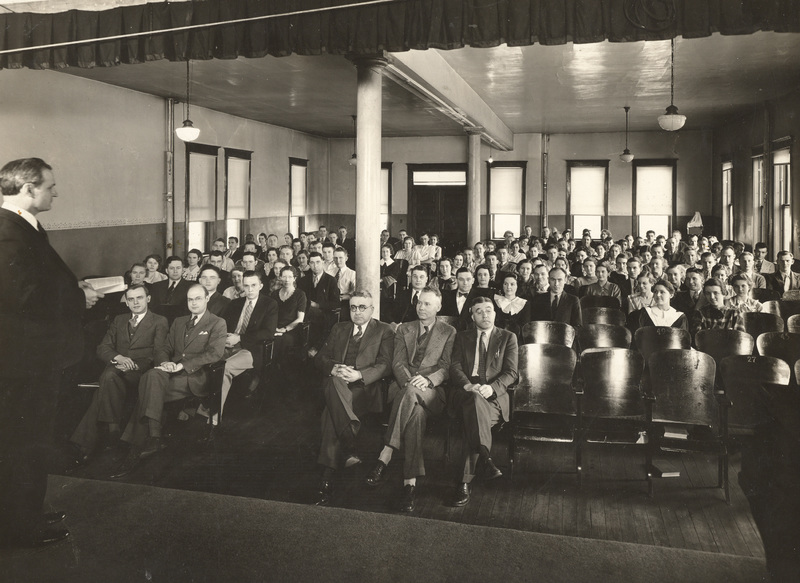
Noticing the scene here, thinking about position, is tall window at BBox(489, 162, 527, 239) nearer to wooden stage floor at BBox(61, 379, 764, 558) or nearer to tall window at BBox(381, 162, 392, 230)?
tall window at BBox(381, 162, 392, 230)

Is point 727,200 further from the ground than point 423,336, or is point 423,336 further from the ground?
point 727,200

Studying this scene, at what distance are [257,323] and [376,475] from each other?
2328mm

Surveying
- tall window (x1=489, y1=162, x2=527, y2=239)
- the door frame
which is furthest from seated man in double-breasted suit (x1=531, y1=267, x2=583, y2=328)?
the door frame

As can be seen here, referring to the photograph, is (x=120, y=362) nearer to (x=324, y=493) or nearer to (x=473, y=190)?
(x=324, y=493)

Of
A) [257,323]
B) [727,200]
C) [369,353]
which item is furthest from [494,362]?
[727,200]

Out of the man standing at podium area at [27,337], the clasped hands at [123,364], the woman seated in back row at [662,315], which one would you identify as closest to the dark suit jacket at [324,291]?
the clasped hands at [123,364]

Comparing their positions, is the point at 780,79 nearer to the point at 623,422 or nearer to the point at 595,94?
the point at 595,94

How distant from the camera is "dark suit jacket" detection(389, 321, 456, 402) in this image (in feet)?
15.1

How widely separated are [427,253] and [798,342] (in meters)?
8.87

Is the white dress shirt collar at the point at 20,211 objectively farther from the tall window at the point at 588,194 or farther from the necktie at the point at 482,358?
the tall window at the point at 588,194

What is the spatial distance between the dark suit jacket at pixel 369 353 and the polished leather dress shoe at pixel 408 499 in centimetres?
79

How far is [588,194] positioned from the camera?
17.2 metres

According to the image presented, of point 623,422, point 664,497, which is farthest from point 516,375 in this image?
point 664,497

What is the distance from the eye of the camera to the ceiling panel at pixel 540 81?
852 cm
